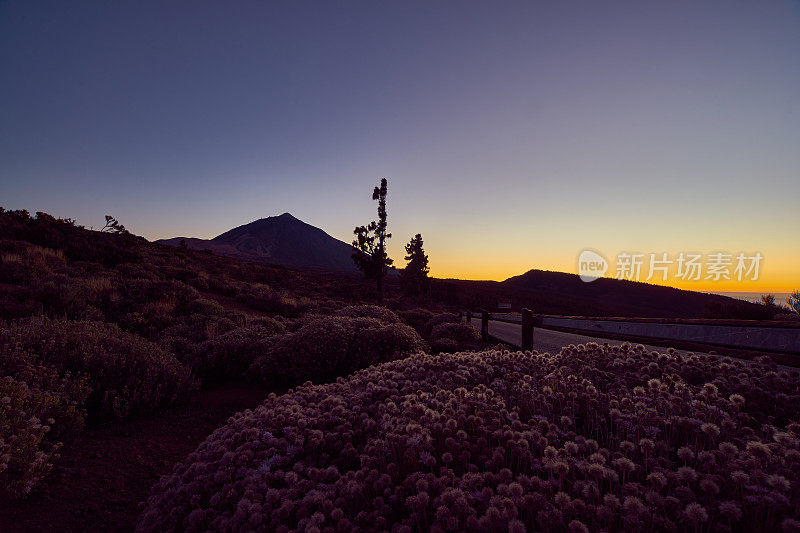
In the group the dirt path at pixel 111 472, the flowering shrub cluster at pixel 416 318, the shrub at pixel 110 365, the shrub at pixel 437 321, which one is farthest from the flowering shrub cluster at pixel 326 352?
the flowering shrub cluster at pixel 416 318

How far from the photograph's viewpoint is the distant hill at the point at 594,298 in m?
46.2

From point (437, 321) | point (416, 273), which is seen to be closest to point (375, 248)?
point (416, 273)

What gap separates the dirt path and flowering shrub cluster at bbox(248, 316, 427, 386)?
1308mm

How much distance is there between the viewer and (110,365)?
239 inches

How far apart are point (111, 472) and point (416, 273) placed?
144 ft

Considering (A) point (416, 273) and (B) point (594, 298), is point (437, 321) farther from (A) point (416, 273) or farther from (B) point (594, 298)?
(B) point (594, 298)

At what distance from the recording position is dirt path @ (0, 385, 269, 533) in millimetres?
3439

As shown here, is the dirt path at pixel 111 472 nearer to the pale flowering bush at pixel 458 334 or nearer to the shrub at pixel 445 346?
the shrub at pixel 445 346

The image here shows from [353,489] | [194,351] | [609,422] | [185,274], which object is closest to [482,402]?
[609,422]

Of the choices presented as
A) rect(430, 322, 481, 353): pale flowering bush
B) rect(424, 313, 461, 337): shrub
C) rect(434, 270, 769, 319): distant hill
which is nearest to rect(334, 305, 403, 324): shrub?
rect(430, 322, 481, 353): pale flowering bush

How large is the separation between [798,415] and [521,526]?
269 cm

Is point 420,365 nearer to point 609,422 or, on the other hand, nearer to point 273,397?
point 273,397

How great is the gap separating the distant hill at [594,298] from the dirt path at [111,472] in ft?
60.0

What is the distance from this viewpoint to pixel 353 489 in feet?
7.49
